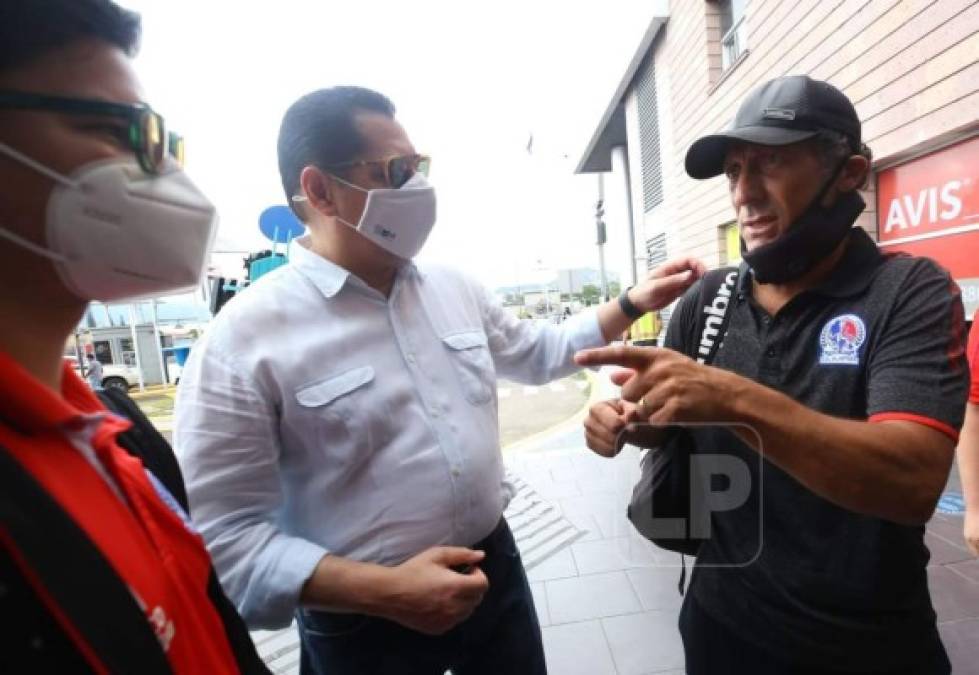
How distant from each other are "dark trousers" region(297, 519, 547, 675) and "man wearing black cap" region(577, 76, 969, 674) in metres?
0.48

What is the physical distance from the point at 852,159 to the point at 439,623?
54.3 inches

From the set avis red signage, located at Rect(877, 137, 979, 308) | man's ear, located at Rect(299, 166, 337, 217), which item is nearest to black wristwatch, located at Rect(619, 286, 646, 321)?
man's ear, located at Rect(299, 166, 337, 217)

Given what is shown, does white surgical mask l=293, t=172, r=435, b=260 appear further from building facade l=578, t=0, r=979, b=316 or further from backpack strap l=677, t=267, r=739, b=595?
building facade l=578, t=0, r=979, b=316

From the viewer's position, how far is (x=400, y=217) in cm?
148

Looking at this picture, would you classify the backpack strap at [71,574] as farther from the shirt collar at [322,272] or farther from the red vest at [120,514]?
the shirt collar at [322,272]

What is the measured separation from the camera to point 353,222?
1.43 meters

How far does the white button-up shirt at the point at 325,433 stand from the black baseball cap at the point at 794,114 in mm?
890

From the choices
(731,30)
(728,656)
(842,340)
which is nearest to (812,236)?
(842,340)

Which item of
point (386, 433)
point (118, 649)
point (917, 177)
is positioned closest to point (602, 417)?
point (386, 433)

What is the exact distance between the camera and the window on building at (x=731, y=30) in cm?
699

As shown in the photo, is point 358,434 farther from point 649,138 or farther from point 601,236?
point 601,236

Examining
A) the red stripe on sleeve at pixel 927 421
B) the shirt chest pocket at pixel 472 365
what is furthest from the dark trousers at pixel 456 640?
the red stripe on sleeve at pixel 927 421

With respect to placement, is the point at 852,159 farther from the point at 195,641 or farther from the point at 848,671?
the point at 195,641

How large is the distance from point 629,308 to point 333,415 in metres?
1.02
